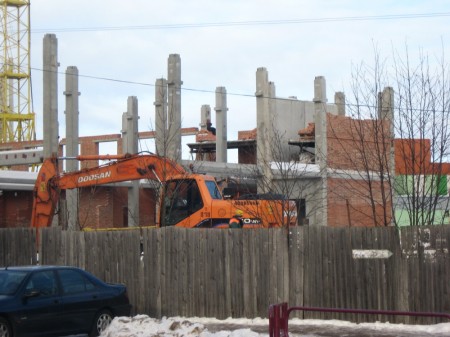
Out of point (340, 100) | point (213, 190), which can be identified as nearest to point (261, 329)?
point (213, 190)

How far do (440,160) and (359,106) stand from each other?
7.66 feet

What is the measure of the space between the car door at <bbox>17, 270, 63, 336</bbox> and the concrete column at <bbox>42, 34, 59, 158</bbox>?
17.4m

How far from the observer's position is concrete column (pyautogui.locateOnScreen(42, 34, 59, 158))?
31.9 meters

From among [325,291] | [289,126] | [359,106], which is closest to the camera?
[325,291]

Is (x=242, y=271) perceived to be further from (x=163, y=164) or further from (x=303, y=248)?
(x=163, y=164)

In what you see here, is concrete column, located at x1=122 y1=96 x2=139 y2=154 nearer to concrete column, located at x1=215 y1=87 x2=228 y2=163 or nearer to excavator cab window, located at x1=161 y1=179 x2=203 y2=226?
concrete column, located at x1=215 y1=87 x2=228 y2=163

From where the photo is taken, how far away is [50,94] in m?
32.1

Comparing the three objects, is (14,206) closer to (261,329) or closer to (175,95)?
(175,95)

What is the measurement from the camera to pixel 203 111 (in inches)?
2003

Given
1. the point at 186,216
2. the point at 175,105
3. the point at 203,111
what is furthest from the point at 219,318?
the point at 203,111

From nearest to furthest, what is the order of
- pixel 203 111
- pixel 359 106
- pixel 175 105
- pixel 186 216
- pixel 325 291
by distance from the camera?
pixel 325 291 → pixel 359 106 → pixel 186 216 → pixel 175 105 → pixel 203 111

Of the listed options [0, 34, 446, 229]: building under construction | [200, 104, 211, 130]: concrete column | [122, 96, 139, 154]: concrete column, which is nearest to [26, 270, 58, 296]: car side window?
[0, 34, 446, 229]: building under construction

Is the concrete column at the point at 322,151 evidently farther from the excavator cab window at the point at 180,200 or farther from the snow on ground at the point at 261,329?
the snow on ground at the point at 261,329

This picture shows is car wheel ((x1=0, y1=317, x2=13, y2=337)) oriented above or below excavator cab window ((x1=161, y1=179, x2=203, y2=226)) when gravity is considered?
below
